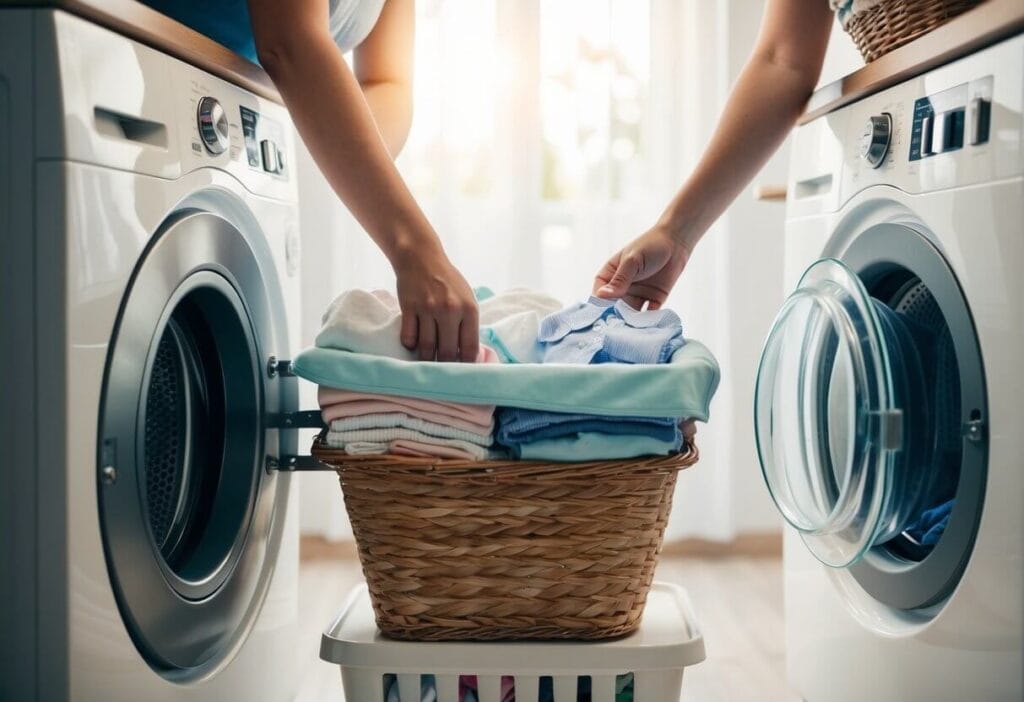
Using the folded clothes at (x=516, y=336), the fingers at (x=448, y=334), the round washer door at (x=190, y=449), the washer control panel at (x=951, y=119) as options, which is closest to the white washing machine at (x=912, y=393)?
the washer control panel at (x=951, y=119)

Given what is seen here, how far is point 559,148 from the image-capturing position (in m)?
2.27

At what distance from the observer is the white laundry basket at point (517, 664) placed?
102 centimetres

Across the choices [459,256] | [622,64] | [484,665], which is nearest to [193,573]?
[484,665]

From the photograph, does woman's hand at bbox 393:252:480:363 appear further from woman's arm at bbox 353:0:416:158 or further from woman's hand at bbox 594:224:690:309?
woman's arm at bbox 353:0:416:158

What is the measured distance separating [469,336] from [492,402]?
113 mm

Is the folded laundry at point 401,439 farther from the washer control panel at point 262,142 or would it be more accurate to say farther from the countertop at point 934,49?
the countertop at point 934,49

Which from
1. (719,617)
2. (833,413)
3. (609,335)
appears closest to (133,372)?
(609,335)

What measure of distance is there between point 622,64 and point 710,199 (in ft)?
3.41

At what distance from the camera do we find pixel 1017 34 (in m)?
0.85

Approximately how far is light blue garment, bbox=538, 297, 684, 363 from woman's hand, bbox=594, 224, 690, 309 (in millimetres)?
106

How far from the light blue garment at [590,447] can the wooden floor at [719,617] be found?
2.14 feet

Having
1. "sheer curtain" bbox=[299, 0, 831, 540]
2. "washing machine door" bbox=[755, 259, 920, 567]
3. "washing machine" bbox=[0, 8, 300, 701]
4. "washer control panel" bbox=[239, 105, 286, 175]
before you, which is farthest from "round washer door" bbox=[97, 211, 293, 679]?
"sheer curtain" bbox=[299, 0, 831, 540]

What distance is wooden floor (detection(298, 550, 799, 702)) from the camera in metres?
1.50

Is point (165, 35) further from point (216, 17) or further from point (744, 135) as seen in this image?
point (744, 135)
